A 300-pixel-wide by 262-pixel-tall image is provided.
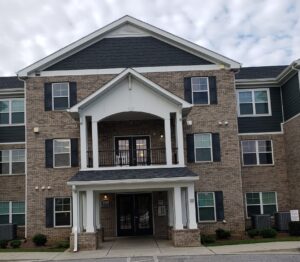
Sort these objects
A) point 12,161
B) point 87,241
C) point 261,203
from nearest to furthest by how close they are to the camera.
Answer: point 87,241, point 261,203, point 12,161

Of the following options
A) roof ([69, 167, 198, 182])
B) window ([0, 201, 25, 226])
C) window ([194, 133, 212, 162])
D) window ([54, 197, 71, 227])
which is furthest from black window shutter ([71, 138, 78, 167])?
window ([194, 133, 212, 162])

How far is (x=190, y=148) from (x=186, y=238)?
5692 mm

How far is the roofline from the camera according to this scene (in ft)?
76.5

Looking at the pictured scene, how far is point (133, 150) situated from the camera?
76.7ft

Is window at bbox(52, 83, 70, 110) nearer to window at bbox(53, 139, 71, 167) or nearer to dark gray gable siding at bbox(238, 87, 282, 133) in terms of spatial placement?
window at bbox(53, 139, 71, 167)

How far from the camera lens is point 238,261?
14.4 meters

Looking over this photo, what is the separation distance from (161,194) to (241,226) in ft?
14.8

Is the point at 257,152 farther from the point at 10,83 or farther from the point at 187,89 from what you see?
the point at 10,83

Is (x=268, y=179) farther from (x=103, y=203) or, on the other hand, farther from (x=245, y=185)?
(x=103, y=203)

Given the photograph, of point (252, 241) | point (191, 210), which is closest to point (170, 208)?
point (191, 210)

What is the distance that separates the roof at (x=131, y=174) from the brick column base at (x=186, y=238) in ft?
7.79

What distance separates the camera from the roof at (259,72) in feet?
84.1

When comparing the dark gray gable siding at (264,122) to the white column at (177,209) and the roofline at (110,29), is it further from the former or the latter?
the white column at (177,209)

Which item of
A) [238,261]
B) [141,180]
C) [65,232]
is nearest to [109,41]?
[141,180]
